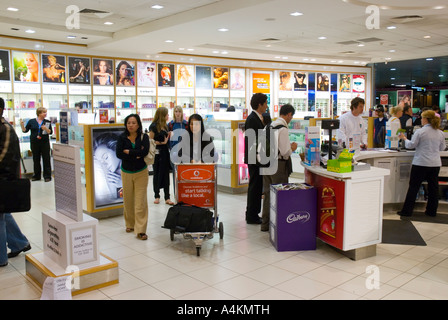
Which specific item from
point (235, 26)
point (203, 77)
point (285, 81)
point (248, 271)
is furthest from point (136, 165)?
point (285, 81)

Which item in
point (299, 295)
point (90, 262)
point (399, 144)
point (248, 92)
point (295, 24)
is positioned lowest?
point (299, 295)

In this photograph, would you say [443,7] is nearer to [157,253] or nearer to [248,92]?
[157,253]

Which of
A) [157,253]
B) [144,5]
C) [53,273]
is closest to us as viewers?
[53,273]

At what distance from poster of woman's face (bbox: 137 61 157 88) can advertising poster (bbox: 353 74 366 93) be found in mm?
9218

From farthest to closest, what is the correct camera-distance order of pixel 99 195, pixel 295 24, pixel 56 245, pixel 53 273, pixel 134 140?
pixel 295 24 < pixel 99 195 < pixel 134 140 < pixel 56 245 < pixel 53 273

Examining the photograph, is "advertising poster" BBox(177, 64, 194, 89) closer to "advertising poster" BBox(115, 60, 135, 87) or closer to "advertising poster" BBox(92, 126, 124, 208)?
"advertising poster" BBox(115, 60, 135, 87)

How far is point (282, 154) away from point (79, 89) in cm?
787

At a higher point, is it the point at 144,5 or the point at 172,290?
the point at 144,5

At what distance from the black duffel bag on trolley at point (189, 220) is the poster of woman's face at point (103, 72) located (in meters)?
7.93

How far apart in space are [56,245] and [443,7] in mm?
7524

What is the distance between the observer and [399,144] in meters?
6.94

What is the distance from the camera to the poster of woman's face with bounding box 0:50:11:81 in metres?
9.87

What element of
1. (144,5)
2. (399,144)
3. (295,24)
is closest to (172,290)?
(399,144)

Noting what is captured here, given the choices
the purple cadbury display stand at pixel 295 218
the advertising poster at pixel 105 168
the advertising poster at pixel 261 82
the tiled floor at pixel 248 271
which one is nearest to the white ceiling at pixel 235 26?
the advertising poster at pixel 261 82
